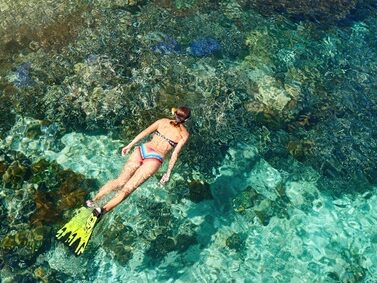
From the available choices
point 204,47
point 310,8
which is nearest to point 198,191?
point 204,47

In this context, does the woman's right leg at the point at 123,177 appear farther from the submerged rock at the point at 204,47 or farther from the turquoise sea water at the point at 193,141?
the submerged rock at the point at 204,47

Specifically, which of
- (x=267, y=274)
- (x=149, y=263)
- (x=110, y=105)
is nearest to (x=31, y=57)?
(x=110, y=105)

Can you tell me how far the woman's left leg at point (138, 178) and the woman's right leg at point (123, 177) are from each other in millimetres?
160

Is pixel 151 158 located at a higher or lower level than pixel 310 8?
higher

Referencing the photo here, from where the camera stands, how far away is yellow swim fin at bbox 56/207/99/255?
9508 millimetres

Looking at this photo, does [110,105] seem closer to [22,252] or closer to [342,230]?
[22,252]

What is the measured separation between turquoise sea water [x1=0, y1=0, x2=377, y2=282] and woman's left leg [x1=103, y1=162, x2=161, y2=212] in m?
1.15

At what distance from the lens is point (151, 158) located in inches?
421

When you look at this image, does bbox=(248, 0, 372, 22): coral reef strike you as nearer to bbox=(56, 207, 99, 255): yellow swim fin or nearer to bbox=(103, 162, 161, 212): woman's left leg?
bbox=(103, 162, 161, 212): woman's left leg

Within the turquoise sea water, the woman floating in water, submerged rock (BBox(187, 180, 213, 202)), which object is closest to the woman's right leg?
the woman floating in water

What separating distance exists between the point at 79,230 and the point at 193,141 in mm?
4619

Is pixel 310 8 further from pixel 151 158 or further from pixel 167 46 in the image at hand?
pixel 151 158

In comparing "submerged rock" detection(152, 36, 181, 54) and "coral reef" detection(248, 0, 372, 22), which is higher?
"submerged rock" detection(152, 36, 181, 54)

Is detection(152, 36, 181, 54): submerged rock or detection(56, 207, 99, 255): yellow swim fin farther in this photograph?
detection(152, 36, 181, 54): submerged rock
